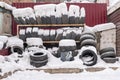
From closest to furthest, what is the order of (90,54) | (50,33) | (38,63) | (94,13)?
(38,63), (90,54), (50,33), (94,13)

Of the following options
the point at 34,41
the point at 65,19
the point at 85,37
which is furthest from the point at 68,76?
the point at 65,19

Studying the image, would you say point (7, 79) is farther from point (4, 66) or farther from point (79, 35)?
point (79, 35)

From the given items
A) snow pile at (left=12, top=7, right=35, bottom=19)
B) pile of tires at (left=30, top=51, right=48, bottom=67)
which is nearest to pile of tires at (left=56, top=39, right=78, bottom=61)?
pile of tires at (left=30, top=51, right=48, bottom=67)

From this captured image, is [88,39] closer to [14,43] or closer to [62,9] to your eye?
[62,9]

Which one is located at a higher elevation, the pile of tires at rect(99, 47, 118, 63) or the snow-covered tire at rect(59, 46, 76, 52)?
the snow-covered tire at rect(59, 46, 76, 52)

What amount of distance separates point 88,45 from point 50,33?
1.84 metres

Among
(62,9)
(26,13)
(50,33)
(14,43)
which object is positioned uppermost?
(62,9)

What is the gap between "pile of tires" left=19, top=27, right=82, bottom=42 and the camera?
1125 cm

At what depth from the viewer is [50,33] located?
37.9 ft

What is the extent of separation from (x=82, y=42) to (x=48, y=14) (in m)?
1.98

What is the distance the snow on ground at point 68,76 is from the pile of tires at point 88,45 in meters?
0.71

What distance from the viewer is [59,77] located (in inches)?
341

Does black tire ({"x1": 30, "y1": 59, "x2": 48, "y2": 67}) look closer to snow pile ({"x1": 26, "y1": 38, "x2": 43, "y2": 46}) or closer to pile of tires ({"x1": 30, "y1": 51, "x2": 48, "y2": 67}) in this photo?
pile of tires ({"x1": 30, "y1": 51, "x2": 48, "y2": 67})

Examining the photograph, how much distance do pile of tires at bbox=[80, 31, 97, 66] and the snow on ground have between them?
2.32 feet
